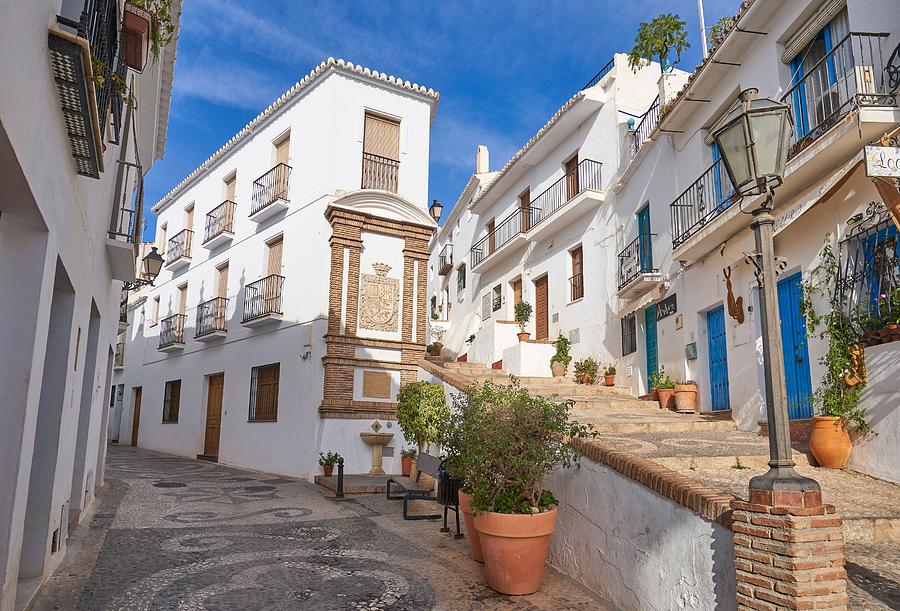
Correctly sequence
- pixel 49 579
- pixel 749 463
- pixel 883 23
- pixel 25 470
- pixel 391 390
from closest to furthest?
pixel 25 470, pixel 49 579, pixel 749 463, pixel 883 23, pixel 391 390

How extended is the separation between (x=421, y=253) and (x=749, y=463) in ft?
32.9

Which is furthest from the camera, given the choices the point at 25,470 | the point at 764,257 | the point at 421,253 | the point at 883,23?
the point at 421,253

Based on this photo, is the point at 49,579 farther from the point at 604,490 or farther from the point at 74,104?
the point at 604,490

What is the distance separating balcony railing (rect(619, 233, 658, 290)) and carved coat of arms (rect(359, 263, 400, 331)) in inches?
209

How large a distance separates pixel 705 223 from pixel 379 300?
7.42 metres

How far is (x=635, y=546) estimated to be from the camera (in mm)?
4457

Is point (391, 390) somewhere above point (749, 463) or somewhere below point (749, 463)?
above

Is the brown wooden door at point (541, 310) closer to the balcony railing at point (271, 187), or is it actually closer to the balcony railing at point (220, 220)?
the balcony railing at point (271, 187)

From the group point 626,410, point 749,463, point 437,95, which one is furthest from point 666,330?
point 437,95

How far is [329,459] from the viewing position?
12617mm

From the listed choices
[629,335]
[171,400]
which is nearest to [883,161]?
[629,335]

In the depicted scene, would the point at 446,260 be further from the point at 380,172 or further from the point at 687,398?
the point at 687,398

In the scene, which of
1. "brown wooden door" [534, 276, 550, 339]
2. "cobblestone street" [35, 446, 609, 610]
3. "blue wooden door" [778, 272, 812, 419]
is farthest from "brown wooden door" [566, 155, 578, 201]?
"cobblestone street" [35, 446, 609, 610]

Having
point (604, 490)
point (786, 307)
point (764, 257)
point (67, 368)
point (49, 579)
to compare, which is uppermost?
point (786, 307)
